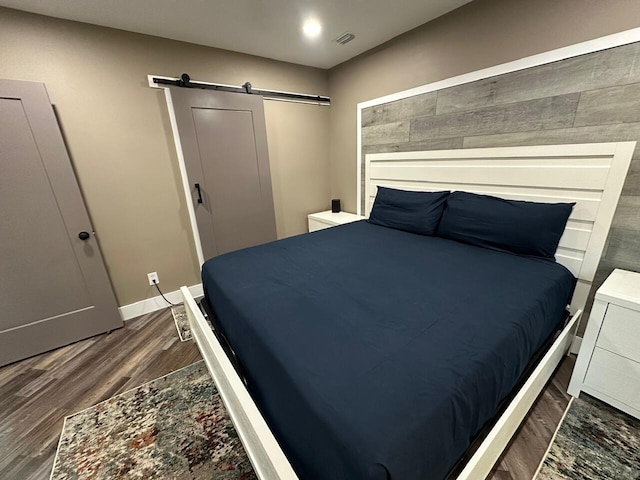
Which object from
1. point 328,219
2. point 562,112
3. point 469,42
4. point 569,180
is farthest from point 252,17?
point 569,180

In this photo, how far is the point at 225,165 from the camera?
2730 mm

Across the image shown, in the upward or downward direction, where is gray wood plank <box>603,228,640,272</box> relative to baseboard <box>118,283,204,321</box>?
upward

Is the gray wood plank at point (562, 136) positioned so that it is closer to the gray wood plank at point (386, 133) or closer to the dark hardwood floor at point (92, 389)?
the gray wood plank at point (386, 133)

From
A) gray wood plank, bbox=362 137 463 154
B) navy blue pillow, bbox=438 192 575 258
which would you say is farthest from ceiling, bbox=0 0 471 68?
navy blue pillow, bbox=438 192 575 258

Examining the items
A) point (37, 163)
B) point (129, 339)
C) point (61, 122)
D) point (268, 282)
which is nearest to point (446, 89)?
point (268, 282)

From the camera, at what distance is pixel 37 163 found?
1884 mm

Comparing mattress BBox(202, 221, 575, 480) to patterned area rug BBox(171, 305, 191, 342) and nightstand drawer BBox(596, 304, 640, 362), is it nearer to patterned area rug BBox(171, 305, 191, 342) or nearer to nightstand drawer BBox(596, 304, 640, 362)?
nightstand drawer BBox(596, 304, 640, 362)

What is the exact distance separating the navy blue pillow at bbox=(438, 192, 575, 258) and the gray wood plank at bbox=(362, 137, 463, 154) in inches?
18.3

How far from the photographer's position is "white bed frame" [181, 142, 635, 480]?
97 centimetres

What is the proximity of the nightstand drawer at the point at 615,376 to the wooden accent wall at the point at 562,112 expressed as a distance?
52 cm

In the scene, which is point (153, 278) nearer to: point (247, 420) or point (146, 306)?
point (146, 306)

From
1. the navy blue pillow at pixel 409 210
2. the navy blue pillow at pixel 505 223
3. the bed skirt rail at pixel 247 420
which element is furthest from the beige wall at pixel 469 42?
the bed skirt rail at pixel 247 420

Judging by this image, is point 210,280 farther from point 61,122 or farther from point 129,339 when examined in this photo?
point 61,122

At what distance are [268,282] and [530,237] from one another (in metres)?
1.69
